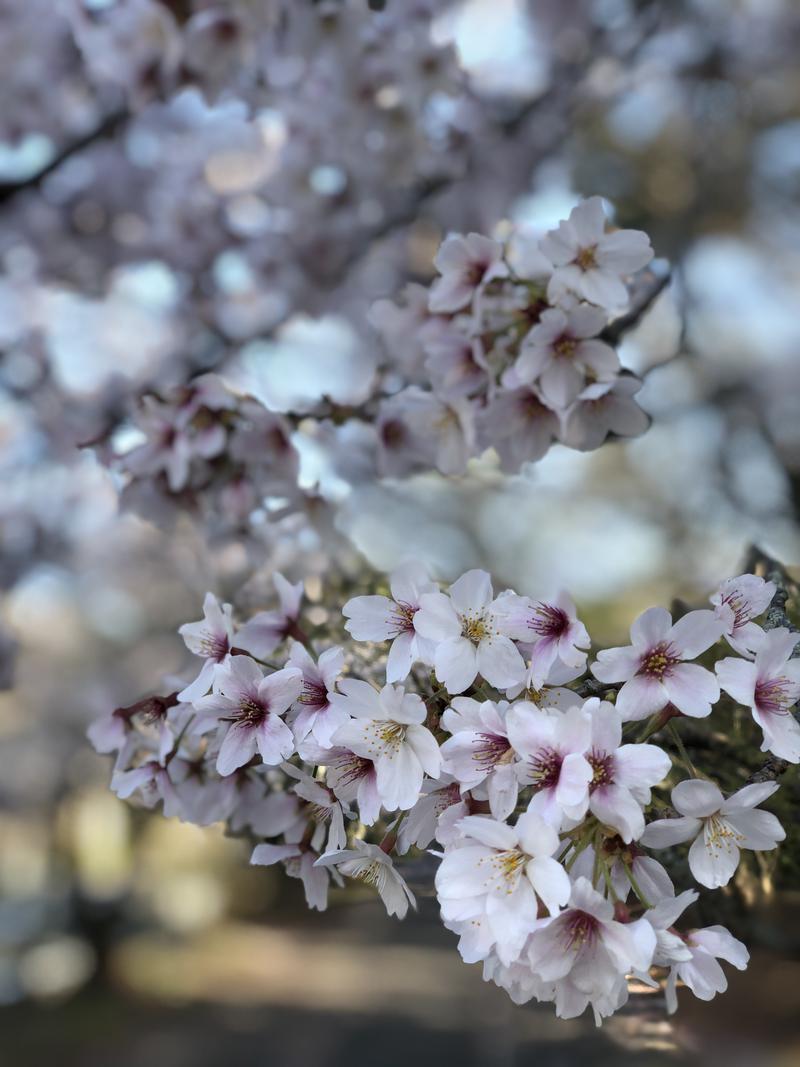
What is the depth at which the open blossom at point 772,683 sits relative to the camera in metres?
0.35

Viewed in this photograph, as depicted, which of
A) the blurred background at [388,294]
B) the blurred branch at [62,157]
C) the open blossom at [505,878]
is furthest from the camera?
the blurred branch at [62,157]

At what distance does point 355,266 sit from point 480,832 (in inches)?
50.9

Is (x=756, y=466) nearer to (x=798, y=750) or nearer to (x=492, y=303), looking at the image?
(x=492, y=303)

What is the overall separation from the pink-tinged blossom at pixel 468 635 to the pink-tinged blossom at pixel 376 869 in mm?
73

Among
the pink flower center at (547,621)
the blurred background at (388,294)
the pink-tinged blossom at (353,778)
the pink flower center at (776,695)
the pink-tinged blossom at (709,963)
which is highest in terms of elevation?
the pink flower center at (547,621)

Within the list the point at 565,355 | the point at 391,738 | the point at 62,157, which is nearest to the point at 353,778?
the point at 391,738

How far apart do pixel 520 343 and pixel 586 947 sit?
0.41 m

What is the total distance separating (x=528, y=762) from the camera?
31cm

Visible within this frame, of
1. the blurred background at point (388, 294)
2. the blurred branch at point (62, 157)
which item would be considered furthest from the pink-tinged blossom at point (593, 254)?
the blurred branch at point (62, 157)

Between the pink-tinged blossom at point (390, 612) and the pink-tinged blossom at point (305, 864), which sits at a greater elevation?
the pink-tinged blossom at point (390, 612)

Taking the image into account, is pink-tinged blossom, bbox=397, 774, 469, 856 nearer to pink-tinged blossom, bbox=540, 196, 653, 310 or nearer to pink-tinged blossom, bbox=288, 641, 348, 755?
pink-tinged blossom, bbox=288, 641, 348, 755

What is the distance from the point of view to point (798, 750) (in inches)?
13.6

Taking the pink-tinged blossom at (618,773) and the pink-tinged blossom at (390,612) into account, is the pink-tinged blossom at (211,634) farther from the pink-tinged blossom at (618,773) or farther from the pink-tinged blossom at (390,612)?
the pink-tinged blossom at (618,773)

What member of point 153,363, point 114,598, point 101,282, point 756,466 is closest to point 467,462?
point 756,466
